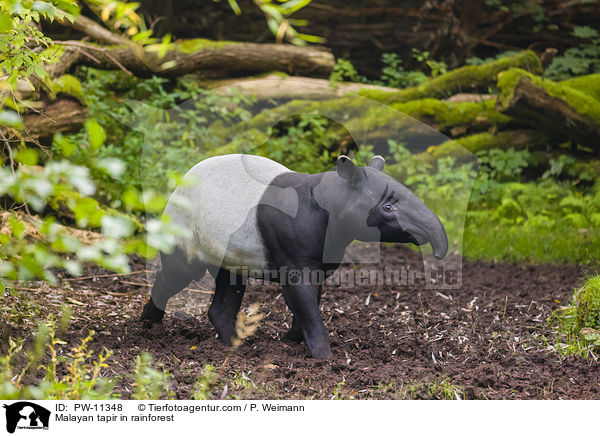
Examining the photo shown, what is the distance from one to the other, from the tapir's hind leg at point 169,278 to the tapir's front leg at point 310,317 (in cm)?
67

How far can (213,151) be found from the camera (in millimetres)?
6598

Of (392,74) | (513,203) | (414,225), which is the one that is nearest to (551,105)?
(513,203)

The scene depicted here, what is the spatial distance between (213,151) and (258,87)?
5.15 ft

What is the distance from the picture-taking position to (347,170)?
3334 mm

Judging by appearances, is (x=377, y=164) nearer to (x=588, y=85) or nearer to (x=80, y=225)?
(x=80, y=225)

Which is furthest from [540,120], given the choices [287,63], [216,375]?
[216,375]

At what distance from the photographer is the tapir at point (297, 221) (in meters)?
3.33

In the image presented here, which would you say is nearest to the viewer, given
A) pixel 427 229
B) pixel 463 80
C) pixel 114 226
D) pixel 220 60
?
pixel 114 226

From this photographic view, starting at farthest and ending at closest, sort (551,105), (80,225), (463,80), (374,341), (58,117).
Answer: (463,80) → (551,105) → (58,117) → (374,341) → (80,225)

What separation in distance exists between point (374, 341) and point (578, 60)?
278 inches

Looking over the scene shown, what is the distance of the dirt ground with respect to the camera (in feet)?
10.3

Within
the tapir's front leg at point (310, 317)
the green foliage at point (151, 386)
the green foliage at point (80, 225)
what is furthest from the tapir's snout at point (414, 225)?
the green foliage at point (80, 225)
